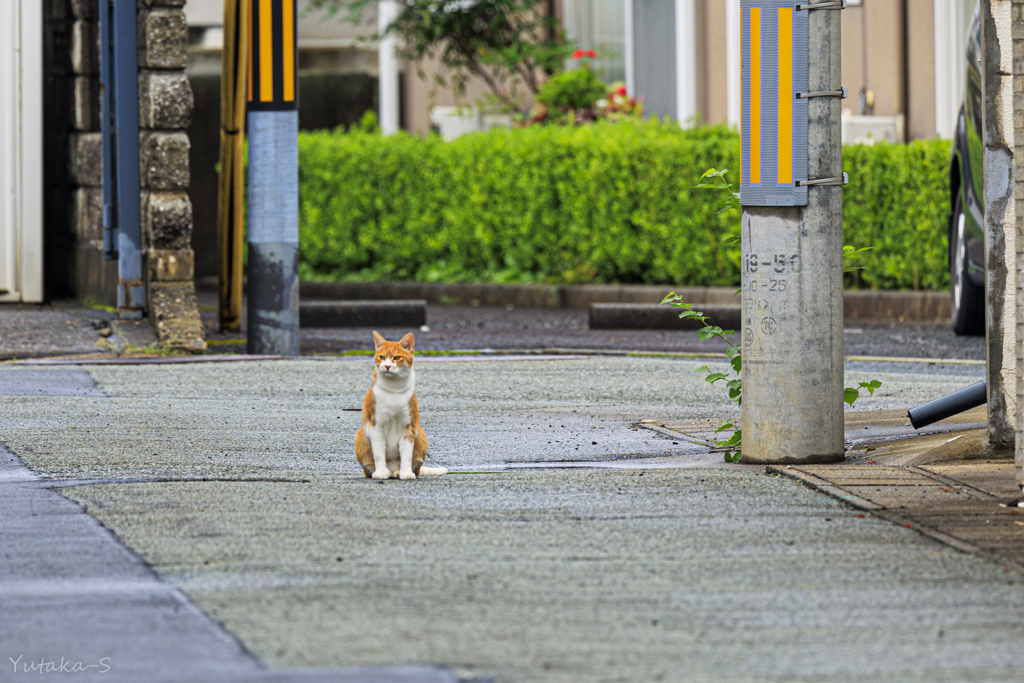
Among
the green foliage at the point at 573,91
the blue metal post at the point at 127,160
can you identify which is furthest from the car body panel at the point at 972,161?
the green foliage at the point at 573,91

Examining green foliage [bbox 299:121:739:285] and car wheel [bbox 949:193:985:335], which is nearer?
car wheel [bbox 949:193:985:335]

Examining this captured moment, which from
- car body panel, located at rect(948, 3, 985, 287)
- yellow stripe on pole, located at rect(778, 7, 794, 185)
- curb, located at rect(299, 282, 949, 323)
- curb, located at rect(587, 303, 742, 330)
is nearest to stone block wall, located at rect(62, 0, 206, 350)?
curb, located at rect(587, 303, 742, 330)

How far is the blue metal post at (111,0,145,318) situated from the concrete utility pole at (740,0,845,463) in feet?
18.7

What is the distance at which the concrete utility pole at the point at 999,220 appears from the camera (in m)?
6.11

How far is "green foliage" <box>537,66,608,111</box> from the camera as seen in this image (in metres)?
17.9

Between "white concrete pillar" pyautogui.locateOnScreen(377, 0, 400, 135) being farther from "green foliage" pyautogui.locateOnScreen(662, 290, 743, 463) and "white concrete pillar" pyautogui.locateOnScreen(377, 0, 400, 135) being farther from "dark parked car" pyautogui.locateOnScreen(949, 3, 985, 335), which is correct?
"green foliage" pyautogui.locateOnScreen(662, 290, 743, 463)

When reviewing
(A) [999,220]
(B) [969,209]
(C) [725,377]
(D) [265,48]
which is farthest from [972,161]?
(D) [265,48]

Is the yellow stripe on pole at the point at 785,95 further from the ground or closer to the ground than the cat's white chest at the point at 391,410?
further from the ground

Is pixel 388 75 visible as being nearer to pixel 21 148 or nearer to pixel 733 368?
pixel 21 148

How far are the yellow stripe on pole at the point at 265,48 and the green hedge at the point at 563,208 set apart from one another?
19.0 feet

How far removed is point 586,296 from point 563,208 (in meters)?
0.95

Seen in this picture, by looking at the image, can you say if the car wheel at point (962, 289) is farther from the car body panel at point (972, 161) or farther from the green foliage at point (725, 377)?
the green foliage at point (725, 377)

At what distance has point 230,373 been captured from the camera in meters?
9.05

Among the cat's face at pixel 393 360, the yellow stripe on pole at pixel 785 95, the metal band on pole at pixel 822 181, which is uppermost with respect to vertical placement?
the yellow stripe on pole at pixel 785 95
